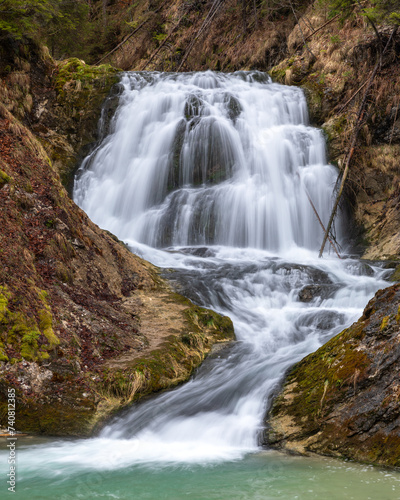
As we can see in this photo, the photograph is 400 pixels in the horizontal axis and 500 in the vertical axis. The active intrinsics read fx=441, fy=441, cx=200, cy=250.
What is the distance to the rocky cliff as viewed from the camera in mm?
4469

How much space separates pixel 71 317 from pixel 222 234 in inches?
303

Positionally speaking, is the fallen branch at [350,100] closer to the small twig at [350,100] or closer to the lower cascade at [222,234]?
the small twig at [350,100]

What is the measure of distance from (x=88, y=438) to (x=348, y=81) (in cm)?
1423

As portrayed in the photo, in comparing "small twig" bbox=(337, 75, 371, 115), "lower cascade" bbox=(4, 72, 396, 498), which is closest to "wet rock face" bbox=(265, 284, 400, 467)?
"lower cascade" bbox=(4, 72, 396, 498)

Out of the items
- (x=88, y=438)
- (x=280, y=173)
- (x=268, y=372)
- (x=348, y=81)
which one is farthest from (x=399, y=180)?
(x=88, y=438)

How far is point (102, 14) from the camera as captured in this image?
2966 centimetres

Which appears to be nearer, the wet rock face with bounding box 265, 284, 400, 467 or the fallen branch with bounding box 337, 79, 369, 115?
the wet rock face with bounding box 265, 284, 400, 467

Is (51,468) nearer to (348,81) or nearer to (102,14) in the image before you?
(348,81)

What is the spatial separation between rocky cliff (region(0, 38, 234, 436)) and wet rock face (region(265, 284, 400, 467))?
161cm

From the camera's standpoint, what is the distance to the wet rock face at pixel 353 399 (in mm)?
3678

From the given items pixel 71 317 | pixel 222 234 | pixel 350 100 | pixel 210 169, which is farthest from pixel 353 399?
pixel 350 100

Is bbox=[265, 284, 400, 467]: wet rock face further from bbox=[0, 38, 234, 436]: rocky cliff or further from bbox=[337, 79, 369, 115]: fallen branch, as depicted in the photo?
bbox=[337, 79, 369, 115]: fallen branch

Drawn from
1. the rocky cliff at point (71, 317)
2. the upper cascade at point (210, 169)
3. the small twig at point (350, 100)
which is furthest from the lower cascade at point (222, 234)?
the small twig at point (350, 100)

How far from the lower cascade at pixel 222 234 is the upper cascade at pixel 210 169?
39 mm
